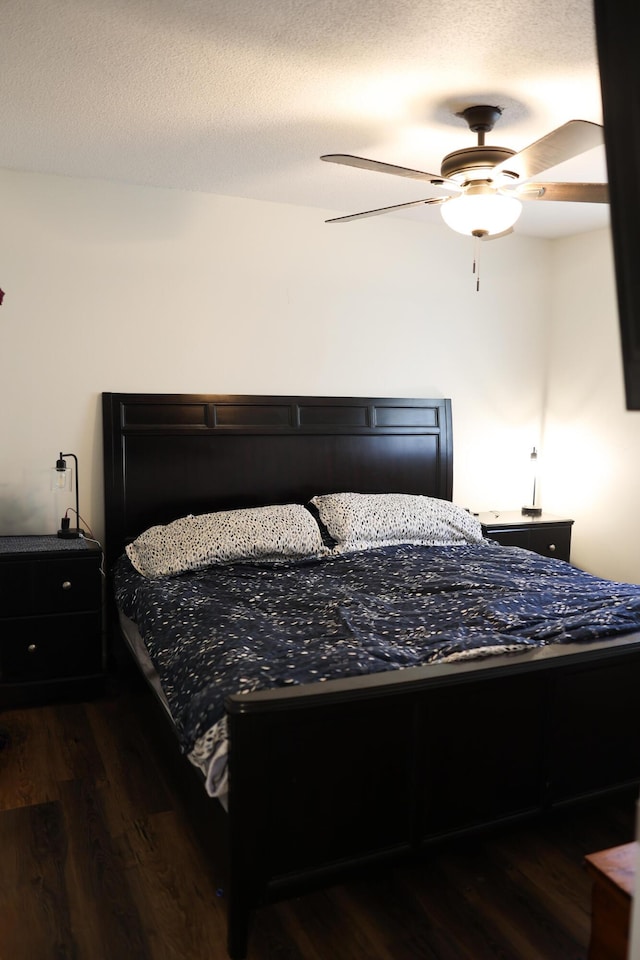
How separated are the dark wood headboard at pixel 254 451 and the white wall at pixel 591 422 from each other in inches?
33.1

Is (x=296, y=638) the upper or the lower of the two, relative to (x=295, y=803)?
upper

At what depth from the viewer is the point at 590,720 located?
2.33 m

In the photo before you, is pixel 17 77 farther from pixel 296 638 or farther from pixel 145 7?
pixel 296 638

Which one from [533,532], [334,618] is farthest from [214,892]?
[533,532]

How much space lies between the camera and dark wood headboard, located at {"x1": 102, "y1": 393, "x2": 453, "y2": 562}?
3.86m

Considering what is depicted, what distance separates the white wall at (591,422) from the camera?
4.50m

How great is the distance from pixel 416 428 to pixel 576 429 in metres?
1.10

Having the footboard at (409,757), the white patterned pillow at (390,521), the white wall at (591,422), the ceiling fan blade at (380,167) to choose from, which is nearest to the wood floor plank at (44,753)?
the footboard at (409,757)

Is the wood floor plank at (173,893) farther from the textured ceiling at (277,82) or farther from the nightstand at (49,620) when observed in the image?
the textured ceiling at (277,82)

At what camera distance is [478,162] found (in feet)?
8.70

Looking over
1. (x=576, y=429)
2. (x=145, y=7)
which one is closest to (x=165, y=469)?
(x=145, y=7)

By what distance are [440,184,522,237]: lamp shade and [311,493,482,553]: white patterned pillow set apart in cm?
162

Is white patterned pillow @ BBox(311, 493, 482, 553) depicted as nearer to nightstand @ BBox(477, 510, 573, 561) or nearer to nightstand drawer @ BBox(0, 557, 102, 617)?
nightstand @ BBox(477, 510, 573, 561)

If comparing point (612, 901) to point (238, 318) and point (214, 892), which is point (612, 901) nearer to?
point (214, 892)
